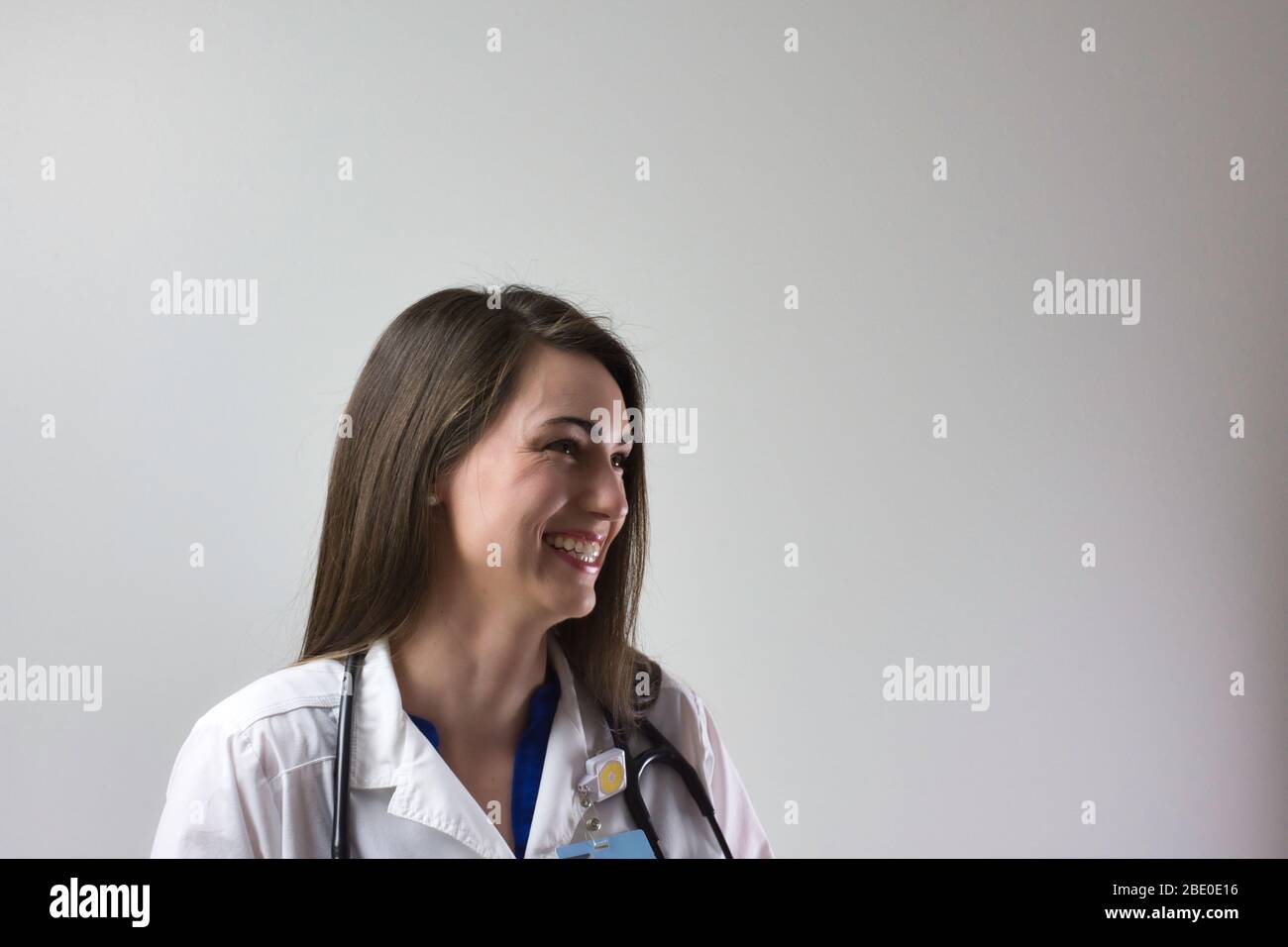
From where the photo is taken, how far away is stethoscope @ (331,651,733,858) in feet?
3.74

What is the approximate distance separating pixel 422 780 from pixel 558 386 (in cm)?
54

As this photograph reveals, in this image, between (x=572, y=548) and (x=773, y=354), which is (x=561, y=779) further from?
(x=773, y=354)

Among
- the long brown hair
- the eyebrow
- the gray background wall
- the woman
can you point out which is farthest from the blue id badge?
the gray background wall

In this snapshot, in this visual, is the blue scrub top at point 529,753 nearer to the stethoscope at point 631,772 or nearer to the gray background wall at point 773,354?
the stethoscope at point 631,772

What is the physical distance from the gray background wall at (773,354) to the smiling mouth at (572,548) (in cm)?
77

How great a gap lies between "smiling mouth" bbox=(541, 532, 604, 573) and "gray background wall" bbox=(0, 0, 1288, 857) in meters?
0.77

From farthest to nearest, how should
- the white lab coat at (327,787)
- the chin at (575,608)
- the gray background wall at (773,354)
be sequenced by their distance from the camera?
the gray background wall at (773,354) → the chin at (575,608) → the white lab coat at (327,787)

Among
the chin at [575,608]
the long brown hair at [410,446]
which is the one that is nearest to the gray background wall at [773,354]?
the long brown hair at [410,446]

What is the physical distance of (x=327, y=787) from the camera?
1182mm

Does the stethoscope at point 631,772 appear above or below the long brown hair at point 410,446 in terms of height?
below

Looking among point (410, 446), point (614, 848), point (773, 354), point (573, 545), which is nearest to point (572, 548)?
point (573, 545)

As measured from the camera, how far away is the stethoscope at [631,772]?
1140mm
